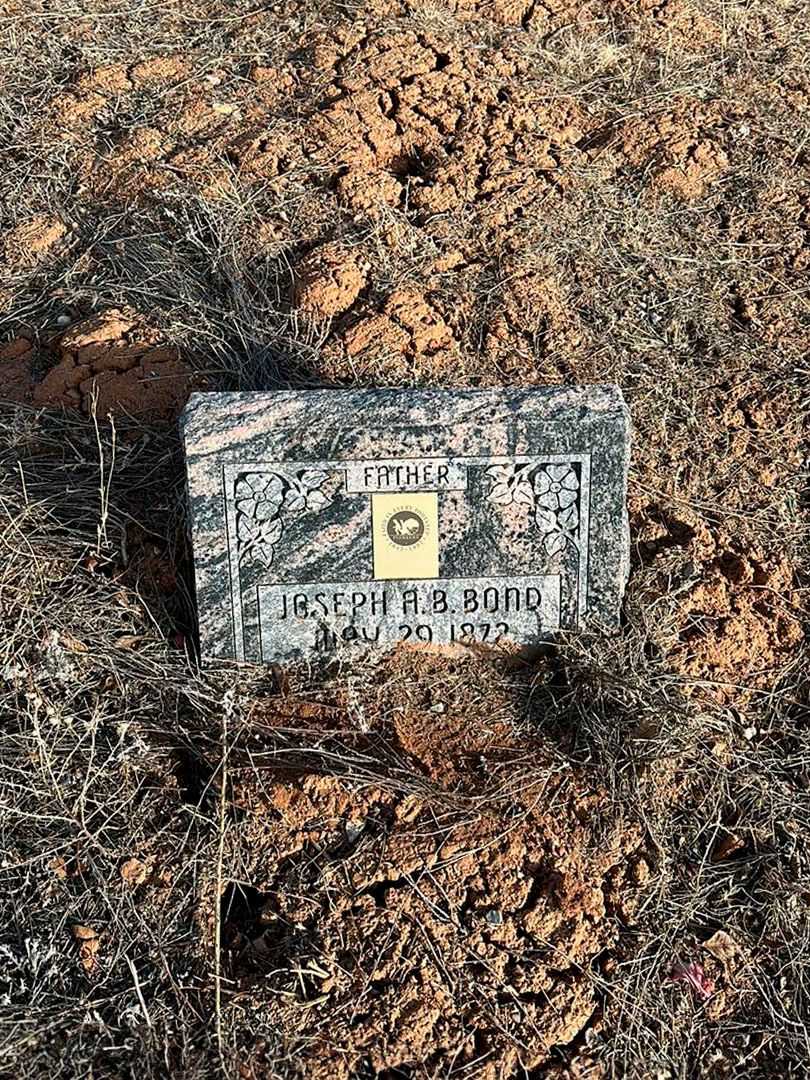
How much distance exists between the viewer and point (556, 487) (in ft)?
9.75

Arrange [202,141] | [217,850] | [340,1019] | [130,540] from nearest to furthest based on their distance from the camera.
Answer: [340,1019], [217,850], [130,540], [202,141]

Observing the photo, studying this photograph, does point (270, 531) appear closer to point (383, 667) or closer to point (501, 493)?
A: point (383, 667)

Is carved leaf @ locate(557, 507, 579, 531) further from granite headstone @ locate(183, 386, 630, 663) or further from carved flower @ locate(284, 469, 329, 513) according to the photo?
carved flower @ locate(284, 469, 329, 513)

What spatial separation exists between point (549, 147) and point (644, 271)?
2.42ft

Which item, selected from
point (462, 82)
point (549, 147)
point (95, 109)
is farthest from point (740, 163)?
point (95, 109)

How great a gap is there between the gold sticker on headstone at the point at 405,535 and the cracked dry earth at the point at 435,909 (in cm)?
43

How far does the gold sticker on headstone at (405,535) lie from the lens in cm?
298

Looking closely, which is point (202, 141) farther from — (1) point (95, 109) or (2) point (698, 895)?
(2) point (698, 895)

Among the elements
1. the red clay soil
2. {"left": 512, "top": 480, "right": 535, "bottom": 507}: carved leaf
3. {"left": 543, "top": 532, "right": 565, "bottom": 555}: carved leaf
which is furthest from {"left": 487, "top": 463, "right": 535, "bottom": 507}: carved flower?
the red clay soil

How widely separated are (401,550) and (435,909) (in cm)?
95

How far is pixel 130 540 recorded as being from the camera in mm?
3320

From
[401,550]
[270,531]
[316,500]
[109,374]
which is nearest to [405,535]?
[401,550]

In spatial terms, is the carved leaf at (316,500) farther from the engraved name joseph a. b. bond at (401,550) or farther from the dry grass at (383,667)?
the dry grass at (383,667)

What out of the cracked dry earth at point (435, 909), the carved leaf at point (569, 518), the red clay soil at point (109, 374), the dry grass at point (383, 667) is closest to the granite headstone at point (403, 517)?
the carved leaf at point (569, 518)
